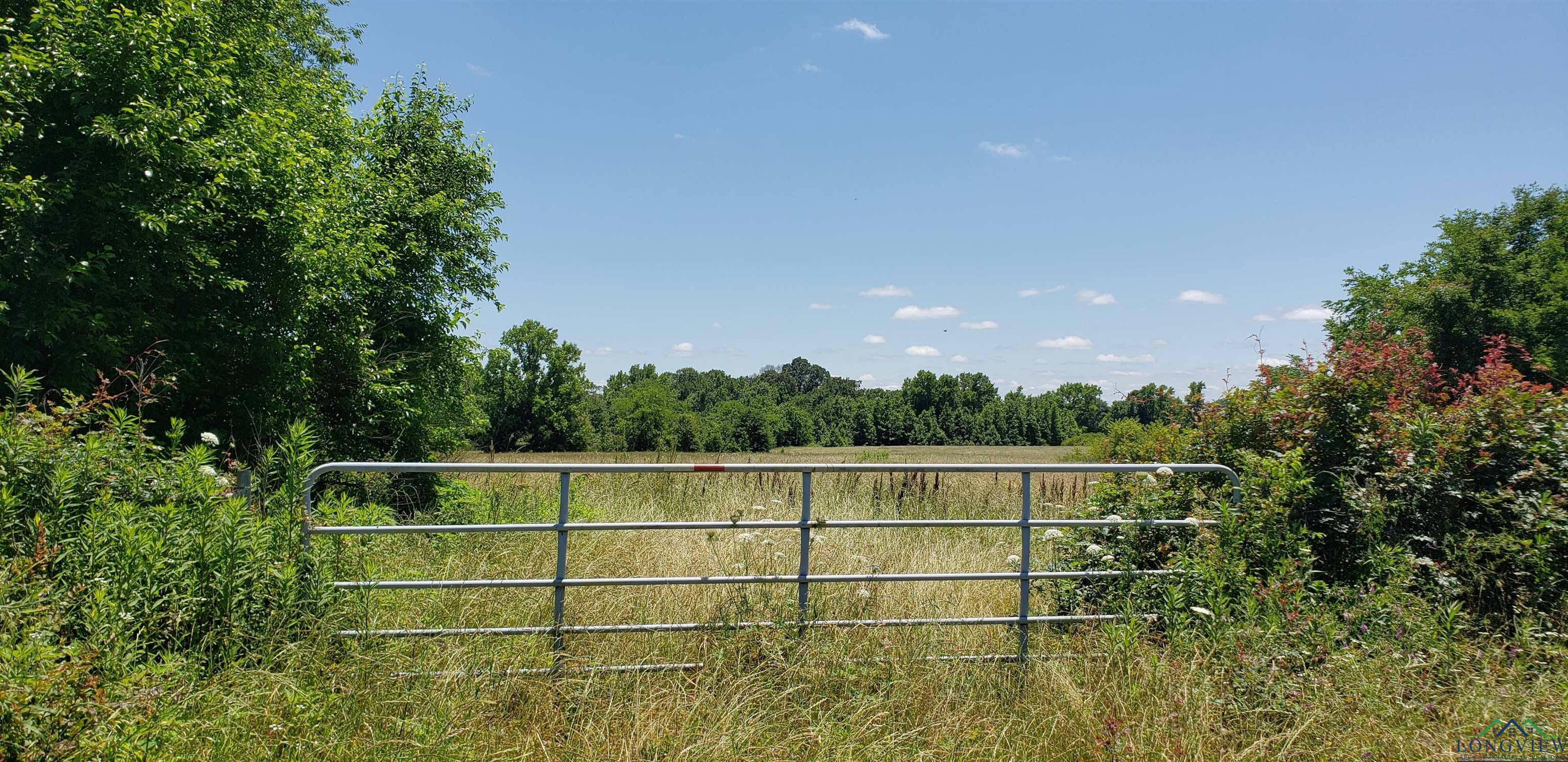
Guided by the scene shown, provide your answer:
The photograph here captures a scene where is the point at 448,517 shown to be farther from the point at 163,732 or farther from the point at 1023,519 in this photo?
the point at 1023,519

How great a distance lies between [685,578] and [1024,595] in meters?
1.81

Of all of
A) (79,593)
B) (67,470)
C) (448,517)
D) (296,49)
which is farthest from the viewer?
(296,49)

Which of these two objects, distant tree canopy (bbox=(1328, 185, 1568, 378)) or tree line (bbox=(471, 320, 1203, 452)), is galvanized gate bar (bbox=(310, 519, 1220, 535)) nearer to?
tree line (bbox=(471, 320, 1203, 452))

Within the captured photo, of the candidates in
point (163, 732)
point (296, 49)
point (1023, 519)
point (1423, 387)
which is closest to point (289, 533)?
point (163, 732)

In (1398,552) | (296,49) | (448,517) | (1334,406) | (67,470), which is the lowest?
(448,517)

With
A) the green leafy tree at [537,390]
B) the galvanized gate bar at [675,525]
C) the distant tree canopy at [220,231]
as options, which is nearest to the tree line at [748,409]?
the green leafy tree at [537,390]

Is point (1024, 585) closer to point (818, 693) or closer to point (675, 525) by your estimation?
point (818, 693)

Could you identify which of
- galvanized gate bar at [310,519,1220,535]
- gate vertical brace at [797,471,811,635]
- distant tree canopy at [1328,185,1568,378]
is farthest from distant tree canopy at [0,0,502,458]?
distant tree canopy at [1328,185,1568,378]

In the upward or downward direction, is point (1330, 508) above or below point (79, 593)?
above

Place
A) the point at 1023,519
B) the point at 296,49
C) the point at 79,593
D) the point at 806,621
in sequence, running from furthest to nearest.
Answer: the point at 296,49
the point at 1023,519
the point at 806,621
the point at 79,593

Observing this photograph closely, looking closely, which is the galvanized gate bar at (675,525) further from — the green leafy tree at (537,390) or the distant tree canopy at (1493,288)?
the green leafy tree at (537,390)

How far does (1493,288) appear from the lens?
1243 inches

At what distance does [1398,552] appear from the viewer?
407 cm

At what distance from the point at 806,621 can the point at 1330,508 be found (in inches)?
130
